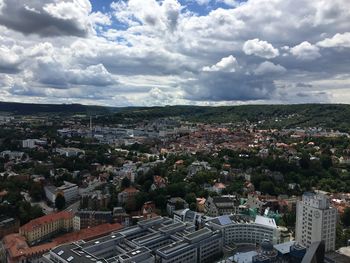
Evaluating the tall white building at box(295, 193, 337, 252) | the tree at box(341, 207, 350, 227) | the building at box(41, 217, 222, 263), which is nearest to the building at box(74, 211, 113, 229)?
the building at box(41, 217, 222, 263)

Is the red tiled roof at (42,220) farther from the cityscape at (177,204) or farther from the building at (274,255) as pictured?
the building at (274,255)

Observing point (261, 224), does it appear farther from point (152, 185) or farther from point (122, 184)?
point (122, 184)

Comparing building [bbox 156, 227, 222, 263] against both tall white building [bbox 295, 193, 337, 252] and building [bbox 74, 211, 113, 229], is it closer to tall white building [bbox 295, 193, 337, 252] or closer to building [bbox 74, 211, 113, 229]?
tall white building [bbox 295, 193, 337, 252]

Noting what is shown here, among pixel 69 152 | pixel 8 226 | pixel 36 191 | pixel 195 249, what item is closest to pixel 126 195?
pixel 36 191

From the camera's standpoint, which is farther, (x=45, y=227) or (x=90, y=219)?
(x=90, y=219)

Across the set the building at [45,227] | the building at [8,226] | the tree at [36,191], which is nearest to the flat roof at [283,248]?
the building at [45,227]

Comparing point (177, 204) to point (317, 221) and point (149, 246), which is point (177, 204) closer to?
point (149, 246)

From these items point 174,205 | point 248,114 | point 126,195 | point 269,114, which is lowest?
point 174,205
